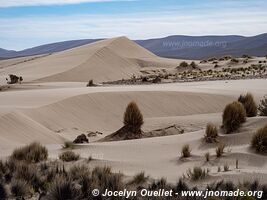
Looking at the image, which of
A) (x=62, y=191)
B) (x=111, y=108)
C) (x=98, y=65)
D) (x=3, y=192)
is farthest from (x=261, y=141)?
(x=98, y=65)

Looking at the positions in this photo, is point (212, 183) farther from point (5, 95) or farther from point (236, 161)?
point (5, 95)

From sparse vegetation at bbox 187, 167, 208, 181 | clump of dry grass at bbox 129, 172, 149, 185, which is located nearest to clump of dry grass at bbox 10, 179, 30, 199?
clump of dry grass at bbox 129, 172, 149, 185

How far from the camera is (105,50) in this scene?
65.2m

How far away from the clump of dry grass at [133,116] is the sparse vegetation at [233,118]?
3849 mm

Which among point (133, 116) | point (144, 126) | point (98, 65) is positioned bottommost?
point (144, 126)

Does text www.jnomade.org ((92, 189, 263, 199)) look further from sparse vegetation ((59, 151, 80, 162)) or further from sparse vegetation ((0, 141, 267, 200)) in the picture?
sparse vegetation ((59, 151, 80, 162))

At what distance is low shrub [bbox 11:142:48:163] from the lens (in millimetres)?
11512

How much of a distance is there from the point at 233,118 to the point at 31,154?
5.50 meters

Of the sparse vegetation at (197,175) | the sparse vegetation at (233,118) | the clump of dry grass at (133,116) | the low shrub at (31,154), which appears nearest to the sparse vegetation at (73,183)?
the sparse vegetation at (197,175)

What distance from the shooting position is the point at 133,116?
16.9m

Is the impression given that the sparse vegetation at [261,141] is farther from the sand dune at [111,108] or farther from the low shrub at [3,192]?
the sand dune at [111,108]

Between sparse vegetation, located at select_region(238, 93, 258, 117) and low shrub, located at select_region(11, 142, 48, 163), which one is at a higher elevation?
sparse vegetation, located at select_region(238, 93, 258, 117)

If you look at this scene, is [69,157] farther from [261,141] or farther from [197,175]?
[261,141]

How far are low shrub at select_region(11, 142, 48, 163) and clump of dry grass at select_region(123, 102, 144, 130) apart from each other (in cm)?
513
